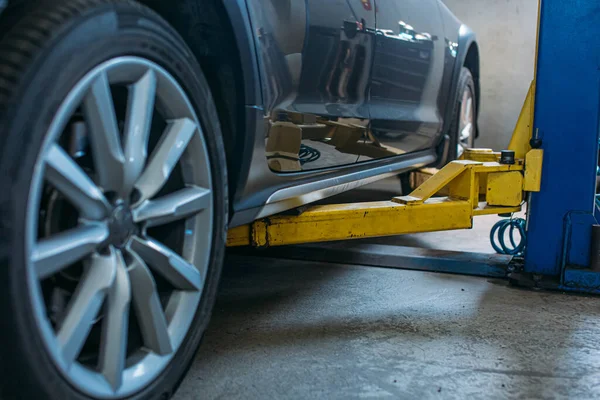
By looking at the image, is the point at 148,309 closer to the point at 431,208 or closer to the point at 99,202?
the point at 99,202

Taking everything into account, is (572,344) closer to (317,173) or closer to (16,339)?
(317,173)

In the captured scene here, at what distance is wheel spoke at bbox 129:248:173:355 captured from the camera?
119 cm

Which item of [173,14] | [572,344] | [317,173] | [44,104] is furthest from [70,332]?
[572,344]

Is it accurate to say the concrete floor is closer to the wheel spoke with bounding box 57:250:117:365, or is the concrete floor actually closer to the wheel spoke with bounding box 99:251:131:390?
the wheel spoke with bounding box 99:251:131:390

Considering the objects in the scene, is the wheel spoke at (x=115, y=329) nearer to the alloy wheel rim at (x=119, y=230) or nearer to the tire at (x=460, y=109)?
the alloy wheel rim at (x=119, y=230)

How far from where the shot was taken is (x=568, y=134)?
7.69 ft

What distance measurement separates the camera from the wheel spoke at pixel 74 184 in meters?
0.96

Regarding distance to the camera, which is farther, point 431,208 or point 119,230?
point 431,208

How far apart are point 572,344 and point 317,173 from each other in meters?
0.98

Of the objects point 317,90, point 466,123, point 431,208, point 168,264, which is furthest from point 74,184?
point 466,123

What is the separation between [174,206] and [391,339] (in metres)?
0.92

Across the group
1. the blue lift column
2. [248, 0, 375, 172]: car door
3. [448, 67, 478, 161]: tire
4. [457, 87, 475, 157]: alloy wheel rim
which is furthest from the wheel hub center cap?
[457, 87, 475, 157]: alloy wheel rim

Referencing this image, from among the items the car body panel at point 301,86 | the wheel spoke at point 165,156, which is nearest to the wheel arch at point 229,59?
the car body panel at point 301,86

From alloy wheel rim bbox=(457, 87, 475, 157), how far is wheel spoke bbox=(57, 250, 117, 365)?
2908 mm
